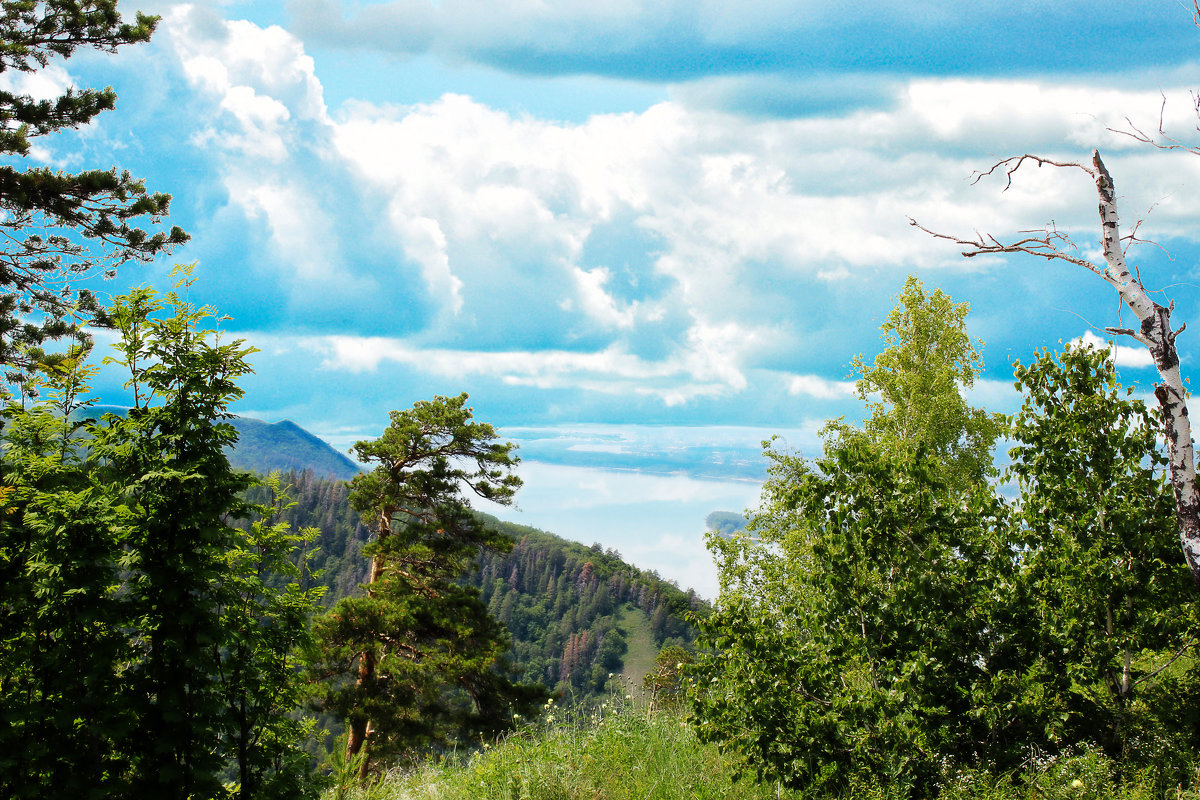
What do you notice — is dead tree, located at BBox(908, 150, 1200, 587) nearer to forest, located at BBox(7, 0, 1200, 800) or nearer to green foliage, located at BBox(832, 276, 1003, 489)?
forest, located at BBox(7, 0, 1200, 800)

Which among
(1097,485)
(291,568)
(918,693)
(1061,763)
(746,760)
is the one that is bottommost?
(746,760)

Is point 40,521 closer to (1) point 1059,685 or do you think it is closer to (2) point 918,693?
(2) point 918,693

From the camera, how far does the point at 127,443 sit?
4879 mm

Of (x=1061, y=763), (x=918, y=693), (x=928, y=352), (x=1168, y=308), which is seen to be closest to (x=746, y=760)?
(x=918, y=693)

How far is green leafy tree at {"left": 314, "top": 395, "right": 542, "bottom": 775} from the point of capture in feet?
64.3

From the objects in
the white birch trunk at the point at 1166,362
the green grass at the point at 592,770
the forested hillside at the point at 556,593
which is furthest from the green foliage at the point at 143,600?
the forested hillside at the point at 556,593

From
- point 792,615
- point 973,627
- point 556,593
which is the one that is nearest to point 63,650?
point 792,615

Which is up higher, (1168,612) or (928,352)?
(928,352)

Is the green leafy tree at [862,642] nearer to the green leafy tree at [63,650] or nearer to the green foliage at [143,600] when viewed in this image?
the green foliage at [143,600]

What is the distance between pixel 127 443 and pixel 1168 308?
7805 mm

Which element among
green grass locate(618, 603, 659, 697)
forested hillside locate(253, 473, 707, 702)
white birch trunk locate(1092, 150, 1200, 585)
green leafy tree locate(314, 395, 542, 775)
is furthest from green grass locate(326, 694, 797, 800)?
green grass locate(618, 603, 659, 697)

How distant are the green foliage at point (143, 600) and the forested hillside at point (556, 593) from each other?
109m

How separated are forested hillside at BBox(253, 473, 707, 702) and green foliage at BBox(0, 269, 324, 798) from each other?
109017 millimetres

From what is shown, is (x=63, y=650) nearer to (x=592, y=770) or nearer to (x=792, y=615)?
(x=592, y=770)
